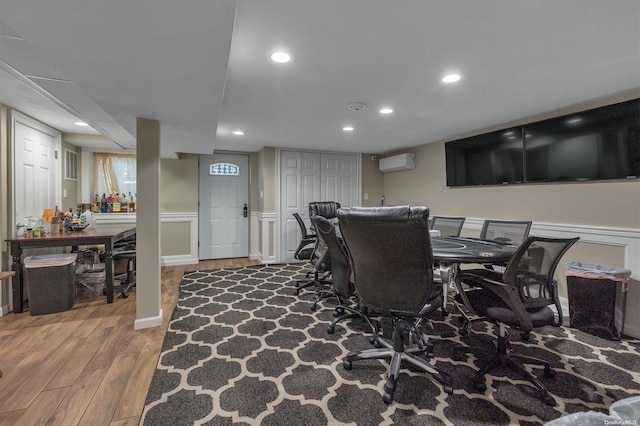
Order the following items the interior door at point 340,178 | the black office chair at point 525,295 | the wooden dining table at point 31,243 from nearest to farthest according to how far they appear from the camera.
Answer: the black office chair at point 525,295
the wooden dining table at point 31,243
the interior door at point 340,178

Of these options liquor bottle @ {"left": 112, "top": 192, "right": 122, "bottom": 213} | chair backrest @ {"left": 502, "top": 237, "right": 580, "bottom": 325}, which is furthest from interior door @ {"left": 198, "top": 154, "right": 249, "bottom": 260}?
chair backrest @ {"left": 502, "top": 237, "right": 580, "bottom": 325}

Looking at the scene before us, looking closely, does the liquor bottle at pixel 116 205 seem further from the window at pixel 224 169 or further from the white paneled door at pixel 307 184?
the white paneled door at pixel 307 184

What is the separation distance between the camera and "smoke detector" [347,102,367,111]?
288cm

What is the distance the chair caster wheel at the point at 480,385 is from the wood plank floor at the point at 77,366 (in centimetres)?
196

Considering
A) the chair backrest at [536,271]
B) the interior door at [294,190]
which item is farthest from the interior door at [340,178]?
the chair backrest at [536,271]

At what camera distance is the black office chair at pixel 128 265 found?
3.43 m

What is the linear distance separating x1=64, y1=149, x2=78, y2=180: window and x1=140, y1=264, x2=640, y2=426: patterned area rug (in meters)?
2.93

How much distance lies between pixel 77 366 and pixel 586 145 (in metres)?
4.80

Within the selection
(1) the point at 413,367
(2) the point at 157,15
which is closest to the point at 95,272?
(2) the point at 157,15

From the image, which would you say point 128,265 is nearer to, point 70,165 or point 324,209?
point 70,165

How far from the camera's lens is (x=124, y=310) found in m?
2.96

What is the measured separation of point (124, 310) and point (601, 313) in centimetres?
460

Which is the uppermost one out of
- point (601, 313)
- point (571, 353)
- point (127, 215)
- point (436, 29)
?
point (436, 29)

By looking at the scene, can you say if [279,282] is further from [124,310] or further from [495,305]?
[495,305]
